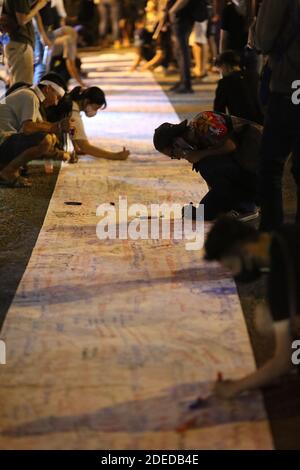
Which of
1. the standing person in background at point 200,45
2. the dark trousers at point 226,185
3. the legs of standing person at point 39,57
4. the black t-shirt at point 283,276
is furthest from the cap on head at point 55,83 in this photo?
the standing person in background at point 200,45

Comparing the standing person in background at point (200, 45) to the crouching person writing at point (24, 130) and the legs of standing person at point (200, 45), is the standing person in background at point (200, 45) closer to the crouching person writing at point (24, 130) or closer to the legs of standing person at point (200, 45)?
the legs of standing person at point (200, 45)

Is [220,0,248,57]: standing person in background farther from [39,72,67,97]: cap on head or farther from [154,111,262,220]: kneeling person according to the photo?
[154,111,262,220]: kneeling person

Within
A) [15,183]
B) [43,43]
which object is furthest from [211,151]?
[43,43]

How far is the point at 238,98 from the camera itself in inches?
303

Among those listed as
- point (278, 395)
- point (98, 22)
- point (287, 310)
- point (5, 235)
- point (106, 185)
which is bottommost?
point (98, 22)

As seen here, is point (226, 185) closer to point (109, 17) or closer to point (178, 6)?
point (178, 6)

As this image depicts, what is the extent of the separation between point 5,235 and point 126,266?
1.06m

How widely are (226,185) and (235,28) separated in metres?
3.80

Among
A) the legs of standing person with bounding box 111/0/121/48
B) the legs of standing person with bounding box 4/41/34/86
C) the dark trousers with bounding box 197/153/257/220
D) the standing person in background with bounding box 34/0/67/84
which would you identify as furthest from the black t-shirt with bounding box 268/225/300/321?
the legs of standing person with bounding box 111/0/121/48

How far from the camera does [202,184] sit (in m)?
7.43

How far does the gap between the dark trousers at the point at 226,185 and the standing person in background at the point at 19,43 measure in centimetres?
364

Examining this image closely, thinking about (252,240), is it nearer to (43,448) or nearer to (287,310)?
(287,310)

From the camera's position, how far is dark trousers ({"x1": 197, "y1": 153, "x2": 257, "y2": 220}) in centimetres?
616
